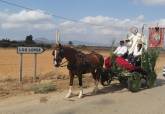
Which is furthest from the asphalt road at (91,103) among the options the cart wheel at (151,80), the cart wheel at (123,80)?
the cart wheel at (151,80)

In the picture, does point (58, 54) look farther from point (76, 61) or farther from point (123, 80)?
point (123, 80)

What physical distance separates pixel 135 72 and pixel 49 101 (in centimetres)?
444

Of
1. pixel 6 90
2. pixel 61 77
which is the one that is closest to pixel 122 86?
pixel 61 77

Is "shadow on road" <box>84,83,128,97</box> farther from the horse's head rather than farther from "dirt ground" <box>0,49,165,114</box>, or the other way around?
the horse's head

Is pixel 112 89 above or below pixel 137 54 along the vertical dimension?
below

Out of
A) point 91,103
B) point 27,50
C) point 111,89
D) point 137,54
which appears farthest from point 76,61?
point 27,50

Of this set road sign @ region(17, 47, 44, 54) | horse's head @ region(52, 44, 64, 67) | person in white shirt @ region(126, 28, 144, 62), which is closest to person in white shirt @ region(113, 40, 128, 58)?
person in white shirt @ region(126, 28, 144, 62)

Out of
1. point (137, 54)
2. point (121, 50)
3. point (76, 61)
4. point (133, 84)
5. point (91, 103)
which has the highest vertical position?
point (121, 50)

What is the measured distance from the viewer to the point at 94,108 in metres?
12.6

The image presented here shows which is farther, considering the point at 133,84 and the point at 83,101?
the point at 133,84

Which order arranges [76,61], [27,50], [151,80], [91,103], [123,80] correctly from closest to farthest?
1. [91,103]
2. [76,61]
3. [123,80]
4. [151,80]
5. [27,50]

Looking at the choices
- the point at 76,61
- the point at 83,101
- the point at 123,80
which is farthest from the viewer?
the point at 123,80

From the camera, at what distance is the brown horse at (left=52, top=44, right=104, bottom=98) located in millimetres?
14312

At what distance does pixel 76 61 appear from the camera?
1491 cm
